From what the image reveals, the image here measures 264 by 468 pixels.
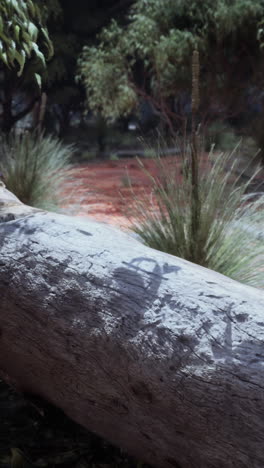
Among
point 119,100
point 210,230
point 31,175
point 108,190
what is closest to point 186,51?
point 119,100

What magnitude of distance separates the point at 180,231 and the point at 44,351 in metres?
1.22

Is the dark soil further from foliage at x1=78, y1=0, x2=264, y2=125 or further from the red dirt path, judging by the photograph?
foliage at x1=78, y1=0, x2=264, y2=125

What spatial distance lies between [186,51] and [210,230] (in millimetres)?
6086

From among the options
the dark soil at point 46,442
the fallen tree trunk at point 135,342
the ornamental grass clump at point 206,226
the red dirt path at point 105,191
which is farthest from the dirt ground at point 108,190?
the dark soil at point 46,442

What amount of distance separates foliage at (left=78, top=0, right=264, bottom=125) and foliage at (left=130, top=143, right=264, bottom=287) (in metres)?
5.74

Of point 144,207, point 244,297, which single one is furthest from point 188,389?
point 144,207

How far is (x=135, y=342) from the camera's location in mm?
1592

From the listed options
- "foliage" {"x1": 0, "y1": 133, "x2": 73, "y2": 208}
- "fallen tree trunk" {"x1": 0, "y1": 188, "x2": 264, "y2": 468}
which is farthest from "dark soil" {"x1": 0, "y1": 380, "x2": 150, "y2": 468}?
"foliage" {"x1": 0, "y1": 133, "x2": 73, "y2": 208}

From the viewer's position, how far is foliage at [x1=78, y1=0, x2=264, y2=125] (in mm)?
8242

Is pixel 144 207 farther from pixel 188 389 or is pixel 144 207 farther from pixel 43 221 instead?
pixel 188 389

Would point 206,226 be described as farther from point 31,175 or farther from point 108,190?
point 108,190

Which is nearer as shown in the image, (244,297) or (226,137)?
(244,297)

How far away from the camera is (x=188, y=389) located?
145cm

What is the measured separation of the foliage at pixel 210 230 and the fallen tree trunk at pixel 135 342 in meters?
0.87
